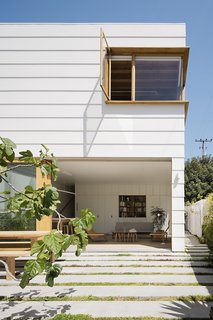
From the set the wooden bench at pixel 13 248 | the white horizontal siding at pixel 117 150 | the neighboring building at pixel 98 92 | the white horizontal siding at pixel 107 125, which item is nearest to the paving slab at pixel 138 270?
the wooden bench at pixel 13 248

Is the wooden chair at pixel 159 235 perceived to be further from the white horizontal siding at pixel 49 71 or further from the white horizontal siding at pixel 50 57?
the white horizontal siding at pixel 50 57

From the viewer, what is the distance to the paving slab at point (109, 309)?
5.03m

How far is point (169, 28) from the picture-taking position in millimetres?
10656

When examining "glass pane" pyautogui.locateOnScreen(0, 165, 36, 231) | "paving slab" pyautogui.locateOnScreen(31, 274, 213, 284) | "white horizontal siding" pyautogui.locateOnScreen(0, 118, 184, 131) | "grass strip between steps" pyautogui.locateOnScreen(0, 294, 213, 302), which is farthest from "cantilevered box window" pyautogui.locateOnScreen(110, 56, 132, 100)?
"grass strip between steps" pyautogui.locateOnScreen(0, 294, 213, 302)

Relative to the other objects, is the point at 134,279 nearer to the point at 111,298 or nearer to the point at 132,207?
A: the point at 111,298

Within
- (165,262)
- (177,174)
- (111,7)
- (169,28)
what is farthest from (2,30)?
(165,262)

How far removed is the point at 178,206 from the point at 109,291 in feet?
15.2

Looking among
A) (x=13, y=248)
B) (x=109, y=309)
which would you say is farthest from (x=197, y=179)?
(x=109, y=309)

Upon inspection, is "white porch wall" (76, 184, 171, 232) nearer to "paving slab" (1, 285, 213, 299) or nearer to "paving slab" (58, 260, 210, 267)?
"paving slab" (58, 260, 210, 267)

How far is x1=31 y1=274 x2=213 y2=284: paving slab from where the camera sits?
281 inches

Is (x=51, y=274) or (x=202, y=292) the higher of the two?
(x=51, y=274)

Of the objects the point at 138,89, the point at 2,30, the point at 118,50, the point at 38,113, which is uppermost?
the point at 2,30

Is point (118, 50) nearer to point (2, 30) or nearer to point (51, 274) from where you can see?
point (2, 30)

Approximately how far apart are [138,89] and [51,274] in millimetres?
8678
